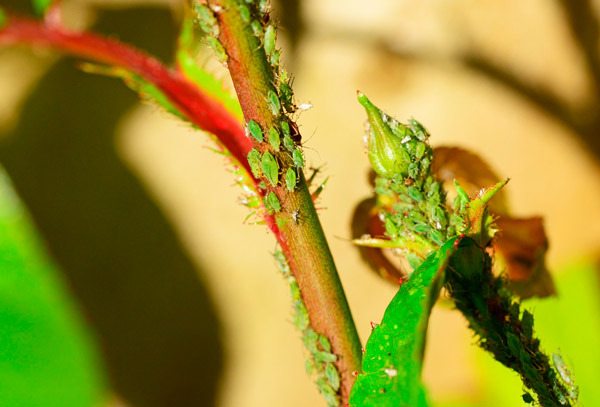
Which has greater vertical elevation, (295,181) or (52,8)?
(52,8)

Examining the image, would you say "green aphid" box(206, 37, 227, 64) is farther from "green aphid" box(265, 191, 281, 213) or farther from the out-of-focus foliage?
the out-of-focus foliage

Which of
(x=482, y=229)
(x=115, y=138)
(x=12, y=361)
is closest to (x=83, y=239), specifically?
(x=115, y=138)

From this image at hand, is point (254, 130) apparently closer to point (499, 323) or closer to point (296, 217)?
point (296, 217)

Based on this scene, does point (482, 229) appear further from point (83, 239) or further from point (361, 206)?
point (83, 239)

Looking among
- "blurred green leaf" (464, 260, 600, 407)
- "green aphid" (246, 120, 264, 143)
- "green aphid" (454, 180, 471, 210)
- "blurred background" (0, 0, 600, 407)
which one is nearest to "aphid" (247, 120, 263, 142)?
"green aphid" (246, 120, 264, 143)

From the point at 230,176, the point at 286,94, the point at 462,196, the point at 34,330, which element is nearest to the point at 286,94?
the point at 286,94

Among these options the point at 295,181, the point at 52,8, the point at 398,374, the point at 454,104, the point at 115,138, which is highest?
the point at 454,104

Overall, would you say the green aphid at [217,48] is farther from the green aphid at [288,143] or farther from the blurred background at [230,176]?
the blurred background at [230,176]

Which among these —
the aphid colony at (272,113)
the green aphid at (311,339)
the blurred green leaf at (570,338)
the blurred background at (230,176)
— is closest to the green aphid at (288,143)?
the aphid colony at (272,113)
